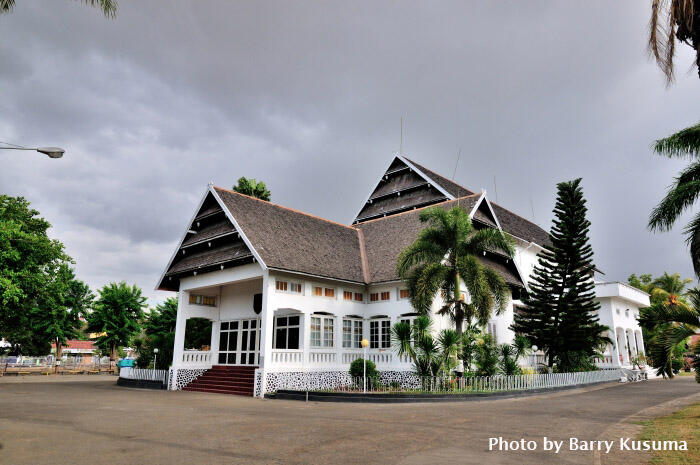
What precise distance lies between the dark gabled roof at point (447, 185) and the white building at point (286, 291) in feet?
18.2

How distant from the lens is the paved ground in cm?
640

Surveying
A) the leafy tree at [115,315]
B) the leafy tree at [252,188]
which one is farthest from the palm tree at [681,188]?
the leafy tree at [115,315]

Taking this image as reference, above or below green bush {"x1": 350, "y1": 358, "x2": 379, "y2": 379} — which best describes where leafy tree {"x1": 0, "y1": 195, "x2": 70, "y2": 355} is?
above

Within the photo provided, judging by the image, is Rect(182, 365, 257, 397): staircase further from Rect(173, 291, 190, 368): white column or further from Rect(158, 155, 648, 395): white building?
Rect(173, 291, 190, 368): white column

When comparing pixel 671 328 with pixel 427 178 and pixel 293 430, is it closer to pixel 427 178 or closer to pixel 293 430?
pixel 293 430

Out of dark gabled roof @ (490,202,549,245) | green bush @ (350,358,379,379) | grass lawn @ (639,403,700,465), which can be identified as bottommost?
grass lawn @ (639,403,700,465)

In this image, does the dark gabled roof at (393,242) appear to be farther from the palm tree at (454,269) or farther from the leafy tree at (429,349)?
the leafy tree at (429,349)

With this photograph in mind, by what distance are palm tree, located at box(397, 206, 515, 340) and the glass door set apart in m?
7.90

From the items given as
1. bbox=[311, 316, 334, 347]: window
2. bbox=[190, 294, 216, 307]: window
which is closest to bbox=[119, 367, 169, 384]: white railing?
bbox=[190, 294, 216, 307]: window

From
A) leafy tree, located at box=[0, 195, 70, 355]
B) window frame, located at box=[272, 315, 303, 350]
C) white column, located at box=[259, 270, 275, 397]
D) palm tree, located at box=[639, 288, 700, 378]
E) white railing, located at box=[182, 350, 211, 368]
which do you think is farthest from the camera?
leafy tree, located at box=[0, 195, 70, 355]

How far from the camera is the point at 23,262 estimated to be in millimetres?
26516

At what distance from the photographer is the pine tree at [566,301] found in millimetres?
22547

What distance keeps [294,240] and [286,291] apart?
2.74 m

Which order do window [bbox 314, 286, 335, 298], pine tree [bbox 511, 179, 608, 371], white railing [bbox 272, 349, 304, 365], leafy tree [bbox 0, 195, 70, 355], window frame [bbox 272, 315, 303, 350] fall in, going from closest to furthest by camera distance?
white railing [bbox 272, 349, 304, 365]
window frame [bbox 272, 315, 303, 350]
window [bbox 314, 286, 335, 298]
pine tree [bbox 511, 179, 608, 371]
leafy tree [bbox 0, 195, 70, 355]
